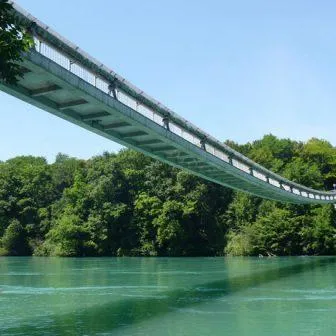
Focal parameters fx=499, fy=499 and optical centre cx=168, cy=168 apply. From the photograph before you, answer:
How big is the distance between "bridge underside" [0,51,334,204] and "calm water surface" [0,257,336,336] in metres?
5.94

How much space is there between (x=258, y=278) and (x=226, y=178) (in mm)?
5862

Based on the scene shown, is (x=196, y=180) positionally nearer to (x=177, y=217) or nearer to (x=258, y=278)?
(x=177, y=217)

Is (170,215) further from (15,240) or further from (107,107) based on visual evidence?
(107,107)

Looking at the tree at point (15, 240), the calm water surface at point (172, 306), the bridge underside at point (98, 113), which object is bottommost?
the calm water surface at point (172, 306)

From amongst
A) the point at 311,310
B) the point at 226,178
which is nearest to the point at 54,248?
the point at 226,178

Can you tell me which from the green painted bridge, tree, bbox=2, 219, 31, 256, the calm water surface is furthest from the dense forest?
the green painted bridge

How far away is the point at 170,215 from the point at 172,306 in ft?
125

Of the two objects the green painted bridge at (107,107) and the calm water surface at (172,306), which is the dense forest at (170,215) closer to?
the calm water surface at (172,306)

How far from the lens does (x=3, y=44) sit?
20.8ft

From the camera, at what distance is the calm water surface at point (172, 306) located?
13539 mm

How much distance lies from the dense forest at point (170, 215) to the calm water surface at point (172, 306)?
2391cm

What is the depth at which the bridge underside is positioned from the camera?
1332cm

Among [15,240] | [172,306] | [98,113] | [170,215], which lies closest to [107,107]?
[98,113]

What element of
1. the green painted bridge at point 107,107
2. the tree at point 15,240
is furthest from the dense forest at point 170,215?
the green painted bridge at point 107,107
